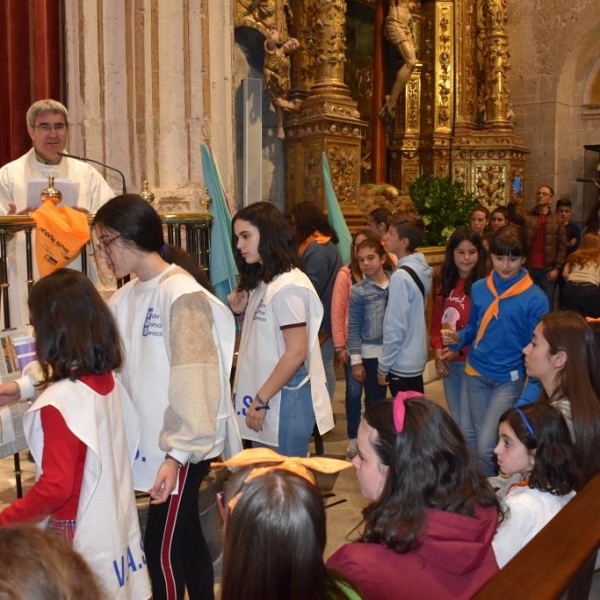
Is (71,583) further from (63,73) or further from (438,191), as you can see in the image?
(438,191)

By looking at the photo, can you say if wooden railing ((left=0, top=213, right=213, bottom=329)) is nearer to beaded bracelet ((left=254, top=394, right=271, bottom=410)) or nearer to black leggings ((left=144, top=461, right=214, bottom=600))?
beaded bracelet ((left=254, top=394, right=271, bottom=410))

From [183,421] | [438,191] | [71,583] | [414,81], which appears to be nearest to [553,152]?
[414,81]

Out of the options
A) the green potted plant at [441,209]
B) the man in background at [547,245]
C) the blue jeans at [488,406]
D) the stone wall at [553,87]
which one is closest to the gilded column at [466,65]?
the stone wall at [553,87]

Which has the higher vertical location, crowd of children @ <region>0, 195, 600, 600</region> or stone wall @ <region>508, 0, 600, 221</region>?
stone wall @ <region>508, 0, 600, 221</region>

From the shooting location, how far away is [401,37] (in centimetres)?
1038

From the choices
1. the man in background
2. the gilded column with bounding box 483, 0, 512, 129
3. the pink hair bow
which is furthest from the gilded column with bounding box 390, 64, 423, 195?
the pink hair bow

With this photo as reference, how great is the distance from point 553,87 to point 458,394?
9536 millimetres

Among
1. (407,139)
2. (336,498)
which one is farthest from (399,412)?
(407,139)

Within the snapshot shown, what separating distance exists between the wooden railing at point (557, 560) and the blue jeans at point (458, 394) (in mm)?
2671

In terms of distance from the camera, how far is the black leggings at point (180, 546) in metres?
2.54

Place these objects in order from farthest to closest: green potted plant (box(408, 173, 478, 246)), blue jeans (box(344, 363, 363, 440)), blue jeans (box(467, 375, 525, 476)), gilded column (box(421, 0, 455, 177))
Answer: gilded column (box(421, 0, 455, 177)) → green potted plant (box(408, 173, 478, 246)) → blue jeans (box(344, 363, 363, 440)) → blue jeans (box(467, 375, 525, 476))

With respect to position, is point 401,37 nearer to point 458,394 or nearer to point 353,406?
point 353,406

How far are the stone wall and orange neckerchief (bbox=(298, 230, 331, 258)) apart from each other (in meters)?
8.32

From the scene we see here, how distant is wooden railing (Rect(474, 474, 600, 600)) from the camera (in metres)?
1.38
